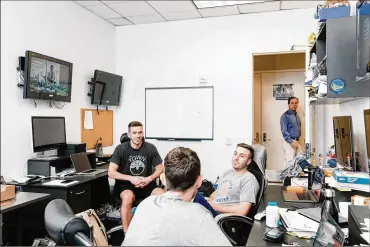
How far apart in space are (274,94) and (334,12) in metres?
3.62

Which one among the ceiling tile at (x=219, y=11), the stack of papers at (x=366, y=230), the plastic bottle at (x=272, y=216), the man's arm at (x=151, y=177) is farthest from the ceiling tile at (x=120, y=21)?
the stack of papers at (x=366, y=230)

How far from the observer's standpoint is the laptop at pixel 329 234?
122 centimetres

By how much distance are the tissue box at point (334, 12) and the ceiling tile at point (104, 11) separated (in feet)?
9.44

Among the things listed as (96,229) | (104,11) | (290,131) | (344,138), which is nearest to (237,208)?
(344,138)

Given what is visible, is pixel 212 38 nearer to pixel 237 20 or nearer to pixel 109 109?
pixel 237 20

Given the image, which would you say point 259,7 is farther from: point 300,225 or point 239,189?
point 300,225

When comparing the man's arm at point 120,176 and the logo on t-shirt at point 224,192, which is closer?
the logo on t-shirt at point 224,192

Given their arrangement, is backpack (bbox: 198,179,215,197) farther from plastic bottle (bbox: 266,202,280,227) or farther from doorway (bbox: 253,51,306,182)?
plastic bottle (bbox: 266,202,280,227)

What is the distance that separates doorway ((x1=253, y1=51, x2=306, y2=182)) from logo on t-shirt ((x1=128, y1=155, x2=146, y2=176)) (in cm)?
285

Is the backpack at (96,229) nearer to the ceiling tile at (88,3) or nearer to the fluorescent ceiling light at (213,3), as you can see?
the ceiling tile at (88,3)

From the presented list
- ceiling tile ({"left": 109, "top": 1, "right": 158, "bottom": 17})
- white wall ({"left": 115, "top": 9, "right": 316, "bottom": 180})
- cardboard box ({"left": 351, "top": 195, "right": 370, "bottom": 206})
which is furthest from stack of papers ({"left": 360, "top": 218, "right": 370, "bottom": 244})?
ceiling tile ({"left": 109, "top": 1, "right": 158, "bottom": 17})

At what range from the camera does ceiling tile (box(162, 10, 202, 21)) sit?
4281mm

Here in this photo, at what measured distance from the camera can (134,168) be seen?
10.4ft

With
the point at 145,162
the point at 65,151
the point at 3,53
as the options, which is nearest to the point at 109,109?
the point at 65,151
